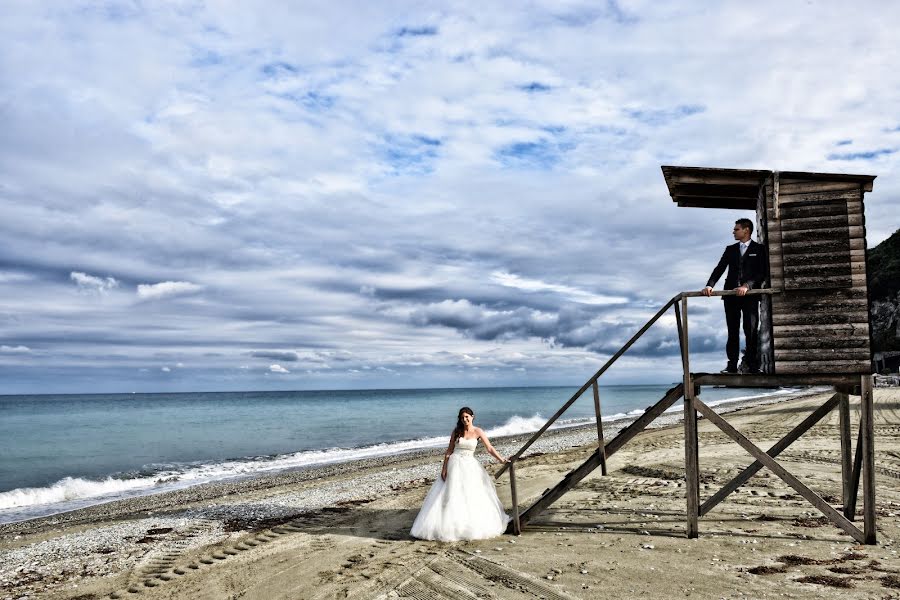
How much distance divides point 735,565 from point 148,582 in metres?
8.12

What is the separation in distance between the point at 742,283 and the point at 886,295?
7286 centimetres

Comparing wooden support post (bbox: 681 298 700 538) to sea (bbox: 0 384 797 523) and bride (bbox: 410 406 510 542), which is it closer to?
bride (bbox: 410 406 510 542)

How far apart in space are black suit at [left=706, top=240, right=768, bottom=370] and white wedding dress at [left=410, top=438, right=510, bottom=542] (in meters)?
4.44

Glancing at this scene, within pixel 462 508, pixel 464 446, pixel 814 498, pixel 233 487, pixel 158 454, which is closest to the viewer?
pixel 814 498

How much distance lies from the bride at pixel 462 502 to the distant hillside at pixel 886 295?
67.7 metres

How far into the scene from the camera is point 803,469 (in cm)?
1512

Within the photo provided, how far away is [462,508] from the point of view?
32.5ft

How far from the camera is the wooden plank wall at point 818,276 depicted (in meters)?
9.13

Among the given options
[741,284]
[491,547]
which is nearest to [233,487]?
[491,547]

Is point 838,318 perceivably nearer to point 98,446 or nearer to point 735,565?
point 735,565

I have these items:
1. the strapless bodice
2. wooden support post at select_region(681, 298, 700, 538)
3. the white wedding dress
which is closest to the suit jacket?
wooden support post at select_region(681, 298, 700, 538)

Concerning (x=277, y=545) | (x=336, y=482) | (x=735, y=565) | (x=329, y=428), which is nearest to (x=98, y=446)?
(x=329, y=428)

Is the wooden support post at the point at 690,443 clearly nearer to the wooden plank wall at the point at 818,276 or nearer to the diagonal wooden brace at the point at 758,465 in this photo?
the diagonal wooden brace at the point at 758,465

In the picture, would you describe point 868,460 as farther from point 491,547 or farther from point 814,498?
point 491,547
